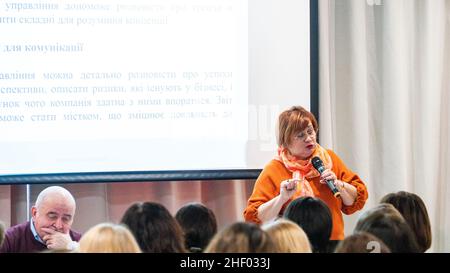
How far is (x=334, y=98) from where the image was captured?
3.15m

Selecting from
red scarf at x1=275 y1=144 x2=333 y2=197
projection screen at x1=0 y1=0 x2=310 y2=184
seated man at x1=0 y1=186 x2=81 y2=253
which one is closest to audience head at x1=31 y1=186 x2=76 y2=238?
seated man at x1=0 y1=186 x2=81 y2=253

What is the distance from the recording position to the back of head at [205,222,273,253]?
1.38 meters

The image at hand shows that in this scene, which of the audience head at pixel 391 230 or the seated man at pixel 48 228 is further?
the seated man at pixel 48 228

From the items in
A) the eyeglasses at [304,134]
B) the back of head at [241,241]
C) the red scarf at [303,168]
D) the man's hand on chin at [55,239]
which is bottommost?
the man's hand on chin at [55,239]

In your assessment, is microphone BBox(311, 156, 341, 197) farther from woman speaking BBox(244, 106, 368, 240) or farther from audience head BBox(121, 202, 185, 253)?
audience head BBox(121, 202, 185, 253)

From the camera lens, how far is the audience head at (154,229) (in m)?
1.57

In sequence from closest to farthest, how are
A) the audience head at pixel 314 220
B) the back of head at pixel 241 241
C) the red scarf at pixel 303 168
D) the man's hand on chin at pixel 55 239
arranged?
the back of head at pixel 241 241 < the audience head at pixel 314 220 < the man's hand on chin at pixel 55 239 < the red scarf at pixel 303 168

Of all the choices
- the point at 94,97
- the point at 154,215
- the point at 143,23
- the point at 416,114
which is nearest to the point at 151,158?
the point at 94,97

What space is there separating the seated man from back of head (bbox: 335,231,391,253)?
3.60ft

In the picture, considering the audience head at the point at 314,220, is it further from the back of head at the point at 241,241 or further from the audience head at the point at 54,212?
the audience head at the point at 54,212

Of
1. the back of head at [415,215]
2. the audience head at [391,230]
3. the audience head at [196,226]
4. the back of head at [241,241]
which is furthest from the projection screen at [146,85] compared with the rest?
the back of head at [241,241]

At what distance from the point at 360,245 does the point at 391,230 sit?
146mm

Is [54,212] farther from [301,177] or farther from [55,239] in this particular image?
[301,177]

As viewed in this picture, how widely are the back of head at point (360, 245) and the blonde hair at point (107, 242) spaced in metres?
0.51
